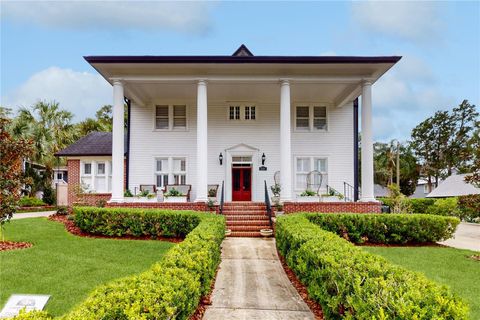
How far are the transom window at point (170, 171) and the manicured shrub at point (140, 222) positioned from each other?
600cm

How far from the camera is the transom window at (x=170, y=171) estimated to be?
18.7 meters

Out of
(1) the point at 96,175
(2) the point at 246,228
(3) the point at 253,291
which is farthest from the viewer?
(1) the point at 96,175

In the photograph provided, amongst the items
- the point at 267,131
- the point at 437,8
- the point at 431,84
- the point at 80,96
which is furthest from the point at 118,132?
the point at 431,84

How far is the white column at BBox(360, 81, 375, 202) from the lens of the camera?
15734 mm

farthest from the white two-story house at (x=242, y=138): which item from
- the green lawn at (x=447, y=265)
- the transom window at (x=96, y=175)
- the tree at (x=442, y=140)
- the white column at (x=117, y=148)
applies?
the tree at (x=442, y=140)

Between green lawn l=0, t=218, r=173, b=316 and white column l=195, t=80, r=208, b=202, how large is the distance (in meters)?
4.10

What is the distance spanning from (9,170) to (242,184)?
10.6 metres

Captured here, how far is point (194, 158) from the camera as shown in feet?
61.3

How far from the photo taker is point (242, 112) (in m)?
19.0

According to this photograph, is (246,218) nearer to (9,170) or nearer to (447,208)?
(9,170)

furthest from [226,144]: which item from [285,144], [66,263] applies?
[66,263]

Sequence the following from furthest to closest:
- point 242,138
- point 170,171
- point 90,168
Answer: point 90,168 → point 242,138 → point 170,171

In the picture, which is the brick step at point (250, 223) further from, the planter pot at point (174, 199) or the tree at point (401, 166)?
the tree at point (401, 166)

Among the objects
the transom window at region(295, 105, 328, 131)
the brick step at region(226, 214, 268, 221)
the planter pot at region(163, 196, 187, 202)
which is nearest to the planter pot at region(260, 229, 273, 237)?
the brick step at region(226, 214, 268, 221)
